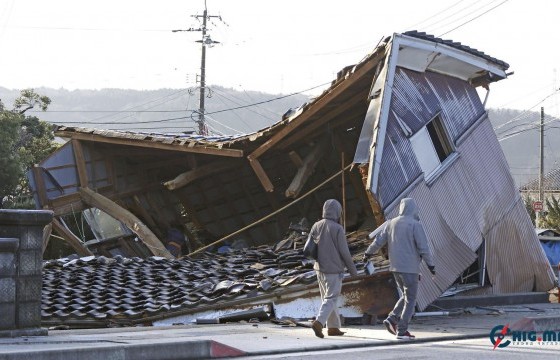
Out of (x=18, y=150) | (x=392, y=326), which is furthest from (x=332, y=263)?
(x=18, y=150)

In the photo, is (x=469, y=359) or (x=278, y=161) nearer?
(x=469, y=359)

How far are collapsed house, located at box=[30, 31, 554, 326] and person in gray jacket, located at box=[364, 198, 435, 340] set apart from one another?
9.73ft

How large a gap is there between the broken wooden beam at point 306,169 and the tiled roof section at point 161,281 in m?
1.36

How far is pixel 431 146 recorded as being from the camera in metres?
20.1

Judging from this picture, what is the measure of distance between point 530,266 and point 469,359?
1220cm

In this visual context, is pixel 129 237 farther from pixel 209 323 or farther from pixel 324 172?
pixel 209 323

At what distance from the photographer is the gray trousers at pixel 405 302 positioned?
13.5m

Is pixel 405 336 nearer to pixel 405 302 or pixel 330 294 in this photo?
pixel 405 302

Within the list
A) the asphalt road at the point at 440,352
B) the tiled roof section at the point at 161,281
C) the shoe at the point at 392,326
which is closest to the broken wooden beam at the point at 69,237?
the tiled roof section at the point at 161,281

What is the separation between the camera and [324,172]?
82.2 feet

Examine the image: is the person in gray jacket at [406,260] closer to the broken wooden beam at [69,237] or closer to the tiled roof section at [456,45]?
the tiled roof section at [456,45]

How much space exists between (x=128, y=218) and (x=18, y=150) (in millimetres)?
22732

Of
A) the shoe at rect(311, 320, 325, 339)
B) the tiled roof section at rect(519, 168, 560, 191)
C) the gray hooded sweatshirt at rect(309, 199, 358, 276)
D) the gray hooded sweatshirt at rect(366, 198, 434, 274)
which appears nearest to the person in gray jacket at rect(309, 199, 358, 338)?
the gray hooded sweatshirt at rect(309, 199, 358, 276)

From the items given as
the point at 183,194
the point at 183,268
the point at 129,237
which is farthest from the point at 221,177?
the point at 183,268
